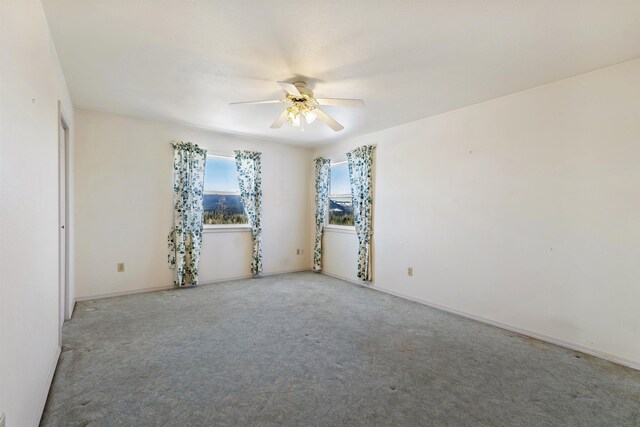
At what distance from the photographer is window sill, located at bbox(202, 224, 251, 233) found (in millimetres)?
4750

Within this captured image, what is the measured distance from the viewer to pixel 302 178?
5797 mm

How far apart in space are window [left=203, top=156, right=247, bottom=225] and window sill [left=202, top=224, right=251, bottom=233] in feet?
0.20

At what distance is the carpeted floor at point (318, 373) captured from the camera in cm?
177

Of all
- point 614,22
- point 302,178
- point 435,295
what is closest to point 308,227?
point 302,178

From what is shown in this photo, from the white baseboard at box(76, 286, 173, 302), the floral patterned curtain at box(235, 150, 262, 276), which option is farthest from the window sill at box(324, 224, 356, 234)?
the white baseboard at box(76, 286, 173, 302)

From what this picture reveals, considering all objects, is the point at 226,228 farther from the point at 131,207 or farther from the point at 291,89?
the point at 291,89

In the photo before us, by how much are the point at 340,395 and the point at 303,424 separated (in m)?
0.35

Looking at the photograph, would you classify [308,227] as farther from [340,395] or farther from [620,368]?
[620,368]

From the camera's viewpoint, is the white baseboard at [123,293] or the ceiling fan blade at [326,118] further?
the white baseboard at [123,293]

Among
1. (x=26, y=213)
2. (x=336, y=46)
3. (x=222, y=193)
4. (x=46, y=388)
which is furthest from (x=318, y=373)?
(x=222, y=193)

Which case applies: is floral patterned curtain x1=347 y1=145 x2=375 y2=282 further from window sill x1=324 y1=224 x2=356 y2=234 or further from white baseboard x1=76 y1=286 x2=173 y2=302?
white baseboard x1=76 y1=286 x2=173 y2=302

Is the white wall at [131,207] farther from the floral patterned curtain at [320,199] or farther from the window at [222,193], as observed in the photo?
the floral patterned curtain at [320,199]

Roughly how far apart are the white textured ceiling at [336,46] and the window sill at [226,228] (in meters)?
2.04

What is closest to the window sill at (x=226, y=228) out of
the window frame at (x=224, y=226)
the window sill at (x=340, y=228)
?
the window frame at (x=224, y=226)
